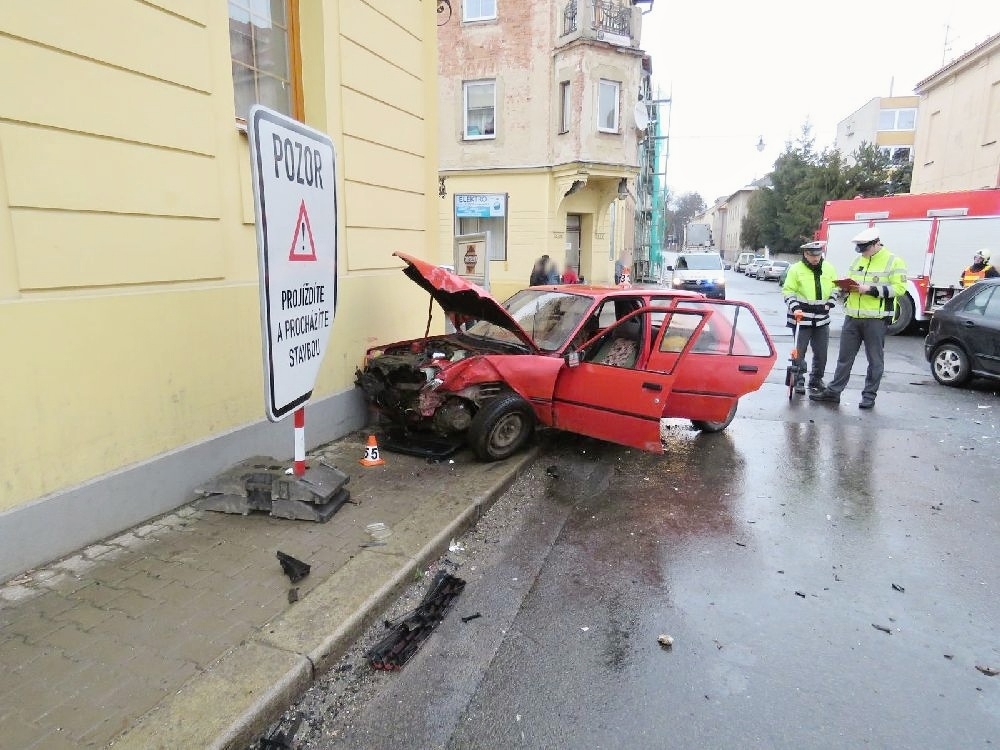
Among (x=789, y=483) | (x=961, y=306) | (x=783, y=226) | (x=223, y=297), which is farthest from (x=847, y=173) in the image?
(x=223, y=297)

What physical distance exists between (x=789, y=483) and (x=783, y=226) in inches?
1841

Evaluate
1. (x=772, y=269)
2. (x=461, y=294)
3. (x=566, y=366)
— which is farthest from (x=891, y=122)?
(x=461, y=294)

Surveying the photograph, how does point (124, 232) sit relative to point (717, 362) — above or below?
above

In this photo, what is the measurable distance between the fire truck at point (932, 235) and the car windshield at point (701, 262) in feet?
21.4

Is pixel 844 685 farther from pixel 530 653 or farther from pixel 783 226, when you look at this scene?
pixel 783 226

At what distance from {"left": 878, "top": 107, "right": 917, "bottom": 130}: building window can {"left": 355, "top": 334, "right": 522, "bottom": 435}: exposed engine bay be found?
5971 cm

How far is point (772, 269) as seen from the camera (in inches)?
1619

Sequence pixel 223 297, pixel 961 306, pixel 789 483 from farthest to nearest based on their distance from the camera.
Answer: pixel 961 306, pixel 789 483, pixel 223 297

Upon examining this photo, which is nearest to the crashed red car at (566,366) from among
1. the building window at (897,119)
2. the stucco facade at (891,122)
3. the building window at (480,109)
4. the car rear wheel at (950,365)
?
the car rear wheel at (950,365)

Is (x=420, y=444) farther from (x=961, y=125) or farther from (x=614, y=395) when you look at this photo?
(x=961, y=125)

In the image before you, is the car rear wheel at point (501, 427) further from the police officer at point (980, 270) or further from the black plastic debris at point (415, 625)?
the police officer at point (980, 270)

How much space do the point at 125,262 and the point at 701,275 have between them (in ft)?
65.0

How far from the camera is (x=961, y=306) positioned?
342 inches

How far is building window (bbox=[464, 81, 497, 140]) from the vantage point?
64.5 ft
